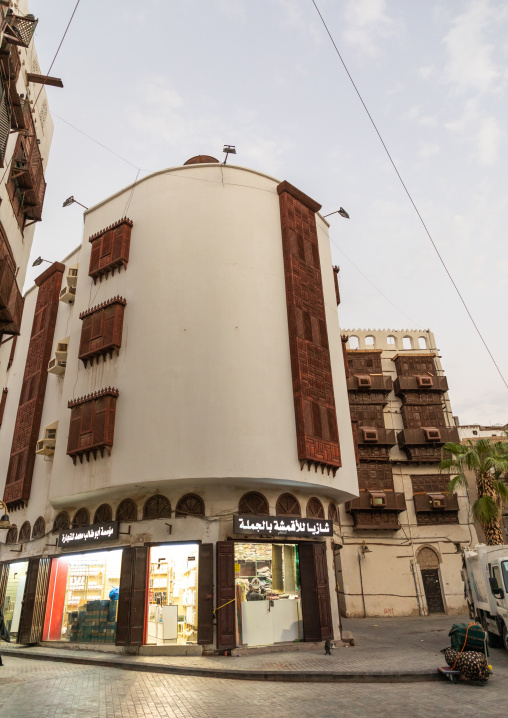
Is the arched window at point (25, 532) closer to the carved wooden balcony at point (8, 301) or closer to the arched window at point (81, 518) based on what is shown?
the arched window at point (81, 518)

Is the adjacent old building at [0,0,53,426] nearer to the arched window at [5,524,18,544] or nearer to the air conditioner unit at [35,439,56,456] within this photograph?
the air conditioner unit at [35,439,56,456]

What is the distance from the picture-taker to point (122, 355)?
21719 mm

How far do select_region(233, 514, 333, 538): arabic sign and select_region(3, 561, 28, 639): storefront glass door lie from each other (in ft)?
40.7

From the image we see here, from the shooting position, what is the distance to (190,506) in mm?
18969

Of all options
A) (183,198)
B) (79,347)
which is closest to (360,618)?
(79,347)

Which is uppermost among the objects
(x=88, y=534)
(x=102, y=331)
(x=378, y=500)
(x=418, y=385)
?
(x=418, y=385)

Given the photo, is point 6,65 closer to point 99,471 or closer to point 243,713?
point 99,471

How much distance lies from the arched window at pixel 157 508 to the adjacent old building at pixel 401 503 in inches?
707

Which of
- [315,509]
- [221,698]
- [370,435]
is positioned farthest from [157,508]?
[370,435]

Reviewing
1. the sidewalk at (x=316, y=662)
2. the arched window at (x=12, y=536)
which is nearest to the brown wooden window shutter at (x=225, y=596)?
the sidewalk at (x=316, y=662)

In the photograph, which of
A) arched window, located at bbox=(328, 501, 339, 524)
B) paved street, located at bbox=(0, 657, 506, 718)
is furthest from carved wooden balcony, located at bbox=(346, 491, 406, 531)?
paved street, located at bbox=(0, 657, 506, 718)

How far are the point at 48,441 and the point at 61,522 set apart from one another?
3.71 meters

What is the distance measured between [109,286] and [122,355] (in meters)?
4.16

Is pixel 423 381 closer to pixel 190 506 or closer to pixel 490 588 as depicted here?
pixel 490 588
